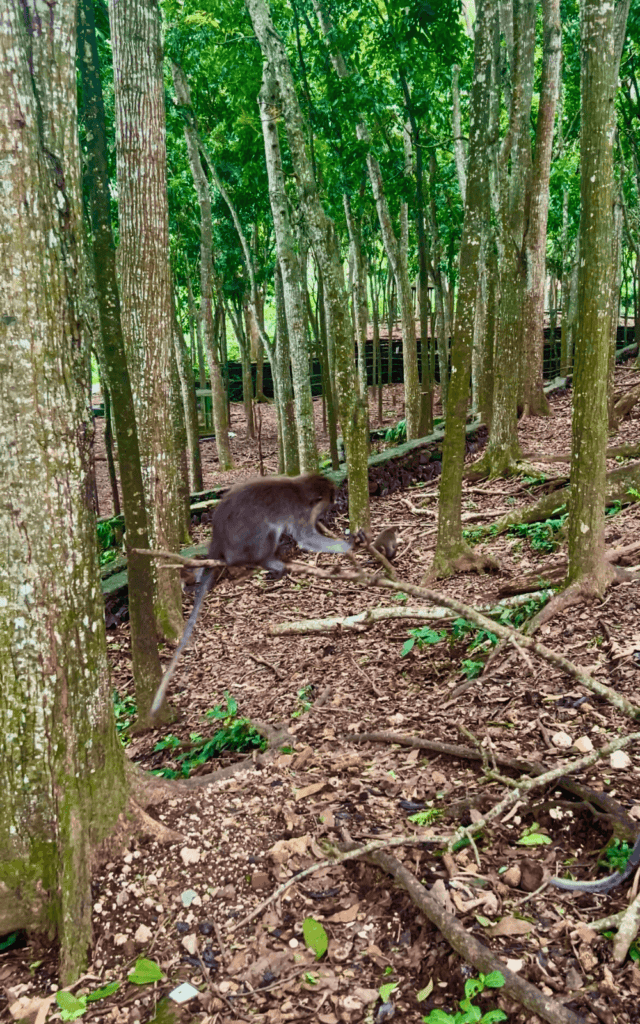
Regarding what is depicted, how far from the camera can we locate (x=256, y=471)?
16469 mm

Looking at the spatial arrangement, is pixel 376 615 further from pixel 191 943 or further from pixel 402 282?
pixel 402 282

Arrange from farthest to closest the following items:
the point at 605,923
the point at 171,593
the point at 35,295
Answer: the point at 171,593
the point at 35,295
the point at 605,923

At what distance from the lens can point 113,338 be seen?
166 inches

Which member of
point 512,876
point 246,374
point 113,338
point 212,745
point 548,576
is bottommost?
point 212,745

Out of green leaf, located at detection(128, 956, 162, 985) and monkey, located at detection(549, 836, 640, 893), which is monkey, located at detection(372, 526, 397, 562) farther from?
green leaf, located at detection(128, 956, 162, 985)

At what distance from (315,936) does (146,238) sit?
15.5 ft

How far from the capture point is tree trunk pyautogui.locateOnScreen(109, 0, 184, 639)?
527 cm

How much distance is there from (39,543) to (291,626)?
339 centimetres

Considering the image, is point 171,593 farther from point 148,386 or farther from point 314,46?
point 314,46

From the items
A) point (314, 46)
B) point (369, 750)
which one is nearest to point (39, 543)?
point (369, 750)

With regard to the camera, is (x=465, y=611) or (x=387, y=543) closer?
(x=465, y=611)

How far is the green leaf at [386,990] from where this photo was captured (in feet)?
7.87

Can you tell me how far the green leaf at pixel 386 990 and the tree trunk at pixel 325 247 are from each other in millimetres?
5197

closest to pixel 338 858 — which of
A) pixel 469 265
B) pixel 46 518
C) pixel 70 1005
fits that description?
pixel 70 1005
